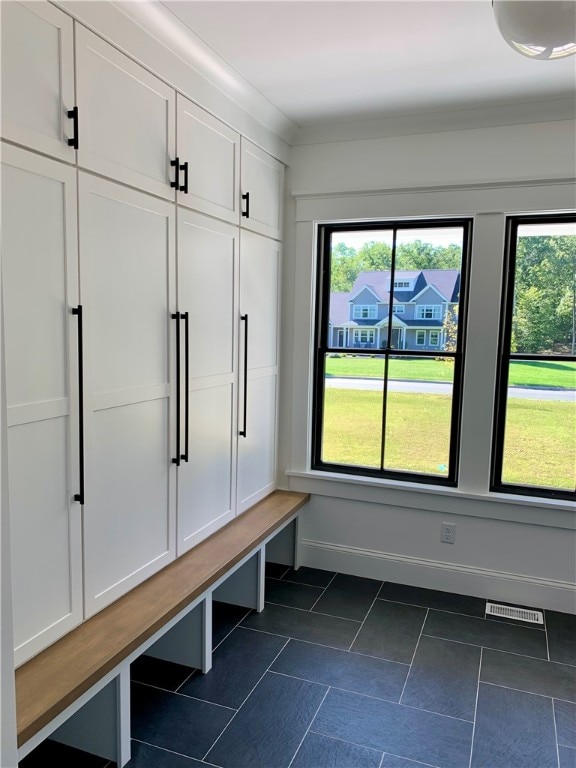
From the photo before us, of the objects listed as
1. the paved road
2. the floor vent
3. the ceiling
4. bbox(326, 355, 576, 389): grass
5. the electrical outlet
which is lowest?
the floor vent

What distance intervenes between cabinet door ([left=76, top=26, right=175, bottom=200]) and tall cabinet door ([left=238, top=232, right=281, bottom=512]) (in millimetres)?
764

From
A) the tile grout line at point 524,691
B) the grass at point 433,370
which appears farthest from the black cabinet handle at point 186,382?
the tile grout line at point 524,691

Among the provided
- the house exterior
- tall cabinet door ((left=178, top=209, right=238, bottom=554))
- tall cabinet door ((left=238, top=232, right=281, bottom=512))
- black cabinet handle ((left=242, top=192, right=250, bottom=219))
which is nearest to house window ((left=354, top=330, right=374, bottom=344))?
the house exterior

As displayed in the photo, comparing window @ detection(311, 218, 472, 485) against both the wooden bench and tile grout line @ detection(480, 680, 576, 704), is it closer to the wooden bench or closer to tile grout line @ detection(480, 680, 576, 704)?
the wooden bench

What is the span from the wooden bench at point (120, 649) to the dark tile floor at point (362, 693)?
11cm

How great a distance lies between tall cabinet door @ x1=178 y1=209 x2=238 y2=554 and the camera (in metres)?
2.50

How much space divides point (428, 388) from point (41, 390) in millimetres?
2203

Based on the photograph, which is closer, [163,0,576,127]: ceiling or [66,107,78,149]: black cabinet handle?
[66,107,78,149]: black cabinet handle

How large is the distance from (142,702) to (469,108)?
10.3ft

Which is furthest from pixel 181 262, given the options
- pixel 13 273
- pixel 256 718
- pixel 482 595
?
pixel 482 595

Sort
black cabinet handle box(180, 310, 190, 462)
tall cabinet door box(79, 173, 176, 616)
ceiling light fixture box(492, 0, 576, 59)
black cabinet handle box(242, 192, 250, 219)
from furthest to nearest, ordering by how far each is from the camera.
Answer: black cabinet handle box(242, 192, 250, 219) → black cabinet handle box(180, 310, 190, 462) → tall cabinet door box(79, 173, 176, 616) → ceiling light fixture box(492, 0, 576, 59)

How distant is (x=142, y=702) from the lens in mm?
2252

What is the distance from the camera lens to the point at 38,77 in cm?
165

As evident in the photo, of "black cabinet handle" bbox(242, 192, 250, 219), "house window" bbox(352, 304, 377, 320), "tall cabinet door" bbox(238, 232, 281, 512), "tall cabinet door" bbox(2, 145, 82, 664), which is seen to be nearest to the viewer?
"tall cabinet door" bbox(2, 145, 82, 664)
